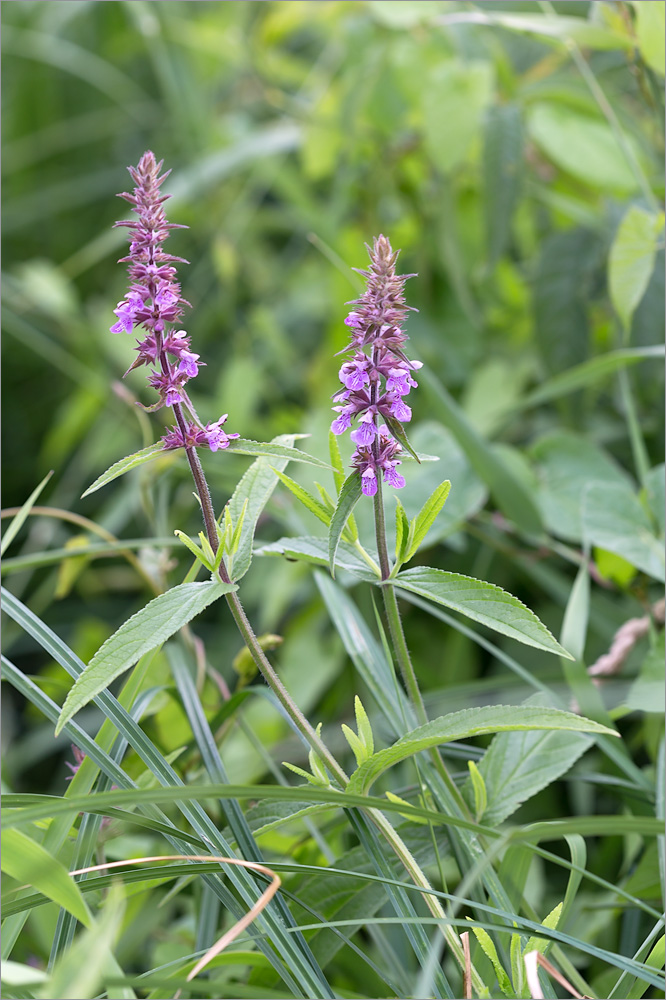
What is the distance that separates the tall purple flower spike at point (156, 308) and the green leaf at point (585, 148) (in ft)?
2.11

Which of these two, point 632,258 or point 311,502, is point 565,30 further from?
point 311,502

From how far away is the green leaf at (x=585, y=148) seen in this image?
896 millimetres

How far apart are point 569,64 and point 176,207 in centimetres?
64

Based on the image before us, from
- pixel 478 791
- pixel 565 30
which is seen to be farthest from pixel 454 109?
pixel 478 791

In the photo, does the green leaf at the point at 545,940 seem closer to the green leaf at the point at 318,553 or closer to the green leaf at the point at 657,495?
the green leaf at the point at 318,553

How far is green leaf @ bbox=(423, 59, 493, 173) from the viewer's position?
90 centimetres

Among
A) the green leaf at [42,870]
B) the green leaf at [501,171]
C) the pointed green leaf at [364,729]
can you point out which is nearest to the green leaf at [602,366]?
the green leaf at [501,171]

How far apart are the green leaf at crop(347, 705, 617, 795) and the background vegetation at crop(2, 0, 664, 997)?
0.05 m

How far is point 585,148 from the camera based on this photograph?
0.91 m

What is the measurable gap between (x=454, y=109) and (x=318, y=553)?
2.15 feet

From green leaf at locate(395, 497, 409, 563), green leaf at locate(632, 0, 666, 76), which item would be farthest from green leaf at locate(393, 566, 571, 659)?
green leaf at locate(632, 0, 666, 76)

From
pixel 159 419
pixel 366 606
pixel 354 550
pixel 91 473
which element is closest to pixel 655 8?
pixel 354 550

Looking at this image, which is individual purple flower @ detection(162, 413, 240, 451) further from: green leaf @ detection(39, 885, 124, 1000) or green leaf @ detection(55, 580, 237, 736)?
green leaf @ detection(39, 885, 124, 1000)

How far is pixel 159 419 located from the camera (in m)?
1.19
